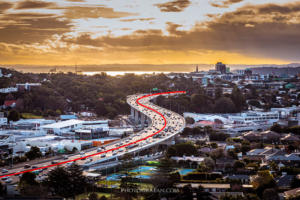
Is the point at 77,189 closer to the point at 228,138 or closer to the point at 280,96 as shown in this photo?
the point at 228,138

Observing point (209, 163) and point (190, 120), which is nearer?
point (209, 163)

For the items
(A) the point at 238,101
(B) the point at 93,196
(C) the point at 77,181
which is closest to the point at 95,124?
(A) the point at 238,101

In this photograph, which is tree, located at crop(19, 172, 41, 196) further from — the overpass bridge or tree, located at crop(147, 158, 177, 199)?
the overpass bridge

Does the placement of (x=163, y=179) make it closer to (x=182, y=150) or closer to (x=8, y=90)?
(x=182, y=150)

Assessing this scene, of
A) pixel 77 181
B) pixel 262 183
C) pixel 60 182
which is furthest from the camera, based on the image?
pixel 262 183

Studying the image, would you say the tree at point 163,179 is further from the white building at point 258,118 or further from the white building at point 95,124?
the white building at point 258,118

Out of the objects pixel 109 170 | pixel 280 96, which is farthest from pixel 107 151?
pixel 280 96

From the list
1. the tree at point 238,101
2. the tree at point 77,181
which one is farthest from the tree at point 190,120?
the tree at point 77,181
